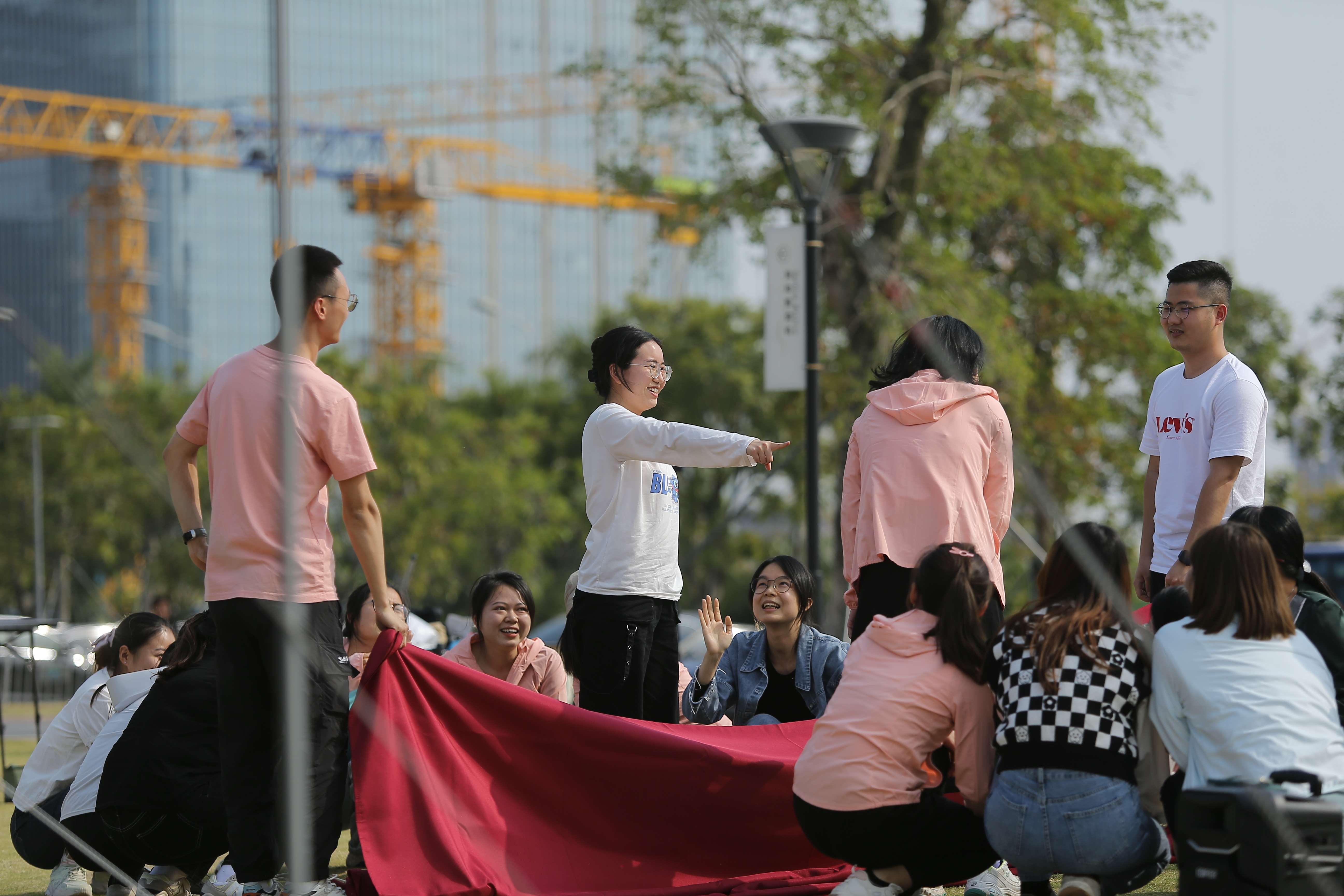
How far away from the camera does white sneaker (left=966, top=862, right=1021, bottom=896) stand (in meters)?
4.24

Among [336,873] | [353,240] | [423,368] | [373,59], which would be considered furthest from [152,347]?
[336,873]

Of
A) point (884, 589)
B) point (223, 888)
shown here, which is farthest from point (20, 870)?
point (884, 589)

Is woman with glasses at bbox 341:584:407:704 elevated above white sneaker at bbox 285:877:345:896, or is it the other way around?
woman with glasses at bbox 341:584:407:704

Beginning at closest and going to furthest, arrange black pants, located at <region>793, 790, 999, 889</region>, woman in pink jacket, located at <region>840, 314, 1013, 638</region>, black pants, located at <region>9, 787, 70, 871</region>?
black pants, located at <region>793, 790, 999, 889</region>
woman in pink jacket, located at <region>840, 314, 1013, 638</region>
black pants, located at <region>9, 787, 70, 871</region>

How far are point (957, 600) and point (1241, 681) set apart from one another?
0.74 meters

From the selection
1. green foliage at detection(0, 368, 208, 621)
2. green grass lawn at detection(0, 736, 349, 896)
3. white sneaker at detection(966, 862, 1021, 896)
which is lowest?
green foliage at detection(0, 368, 208, 621)

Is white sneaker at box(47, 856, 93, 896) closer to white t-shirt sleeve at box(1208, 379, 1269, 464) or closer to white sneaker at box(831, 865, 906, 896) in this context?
white sneaker at box(831, 865, 906, 896)

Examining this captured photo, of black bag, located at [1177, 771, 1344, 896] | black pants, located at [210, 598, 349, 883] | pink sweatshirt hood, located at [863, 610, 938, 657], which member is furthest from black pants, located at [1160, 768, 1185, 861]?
black pants, located at [210, 598, 349, 883]

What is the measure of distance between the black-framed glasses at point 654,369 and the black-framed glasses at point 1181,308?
1.63 metres

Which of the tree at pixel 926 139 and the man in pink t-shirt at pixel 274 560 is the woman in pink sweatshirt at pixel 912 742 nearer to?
the man in pink t-shirt at pixel 274 560

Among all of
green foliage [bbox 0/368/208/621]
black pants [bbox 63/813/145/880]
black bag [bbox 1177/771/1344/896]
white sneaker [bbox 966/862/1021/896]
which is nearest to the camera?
black bag [bbox 1177/771/1344/896]

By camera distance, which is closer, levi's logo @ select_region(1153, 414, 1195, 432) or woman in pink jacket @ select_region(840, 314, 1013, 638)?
woman in pink jacket @ select_region(840, 314, 1013, 638)

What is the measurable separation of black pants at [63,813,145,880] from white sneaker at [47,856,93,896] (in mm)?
147

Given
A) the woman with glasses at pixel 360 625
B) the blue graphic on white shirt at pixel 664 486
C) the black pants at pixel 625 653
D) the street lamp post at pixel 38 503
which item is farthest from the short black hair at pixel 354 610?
the street lamp post at pixel 38 503
